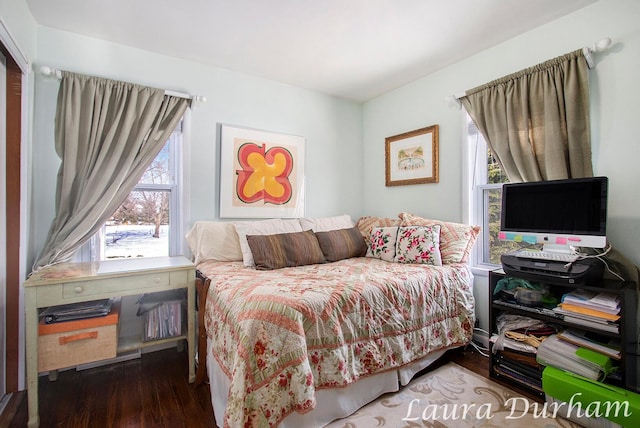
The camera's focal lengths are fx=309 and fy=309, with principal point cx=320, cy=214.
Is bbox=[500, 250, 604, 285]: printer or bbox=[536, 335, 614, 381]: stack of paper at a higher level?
bbox=[500, 250, 604, 285]: printer

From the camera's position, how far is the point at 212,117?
2.77 meters

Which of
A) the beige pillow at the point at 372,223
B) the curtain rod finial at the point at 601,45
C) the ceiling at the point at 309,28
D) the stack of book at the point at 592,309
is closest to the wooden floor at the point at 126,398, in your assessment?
the stack of book at the point at 592,309

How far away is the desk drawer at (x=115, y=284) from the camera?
68.9 inches

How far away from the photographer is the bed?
1360mm

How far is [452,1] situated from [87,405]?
10.7ft

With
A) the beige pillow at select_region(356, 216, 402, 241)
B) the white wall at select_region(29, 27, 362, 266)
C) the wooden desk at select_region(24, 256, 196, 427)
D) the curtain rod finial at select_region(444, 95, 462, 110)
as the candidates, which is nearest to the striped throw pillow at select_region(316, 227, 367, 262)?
the beige pillow at select_region(356, 216, 402, 241)

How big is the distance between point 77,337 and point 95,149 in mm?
1277

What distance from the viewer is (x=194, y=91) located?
2689mm

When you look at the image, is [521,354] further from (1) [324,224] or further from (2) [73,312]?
(2) [73,312]

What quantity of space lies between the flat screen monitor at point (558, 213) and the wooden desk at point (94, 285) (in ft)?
7.26

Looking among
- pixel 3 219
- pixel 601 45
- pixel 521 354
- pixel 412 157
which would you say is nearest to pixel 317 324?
pixel 521 354

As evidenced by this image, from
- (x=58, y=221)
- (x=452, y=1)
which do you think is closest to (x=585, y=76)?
(x=452, y=1)

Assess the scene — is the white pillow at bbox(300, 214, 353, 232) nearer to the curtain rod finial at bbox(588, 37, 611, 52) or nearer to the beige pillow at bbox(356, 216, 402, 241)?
the beige pillow at bbox(356, 216, 402, 241)

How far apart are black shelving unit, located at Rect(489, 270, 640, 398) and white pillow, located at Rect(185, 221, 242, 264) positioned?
1951mm
